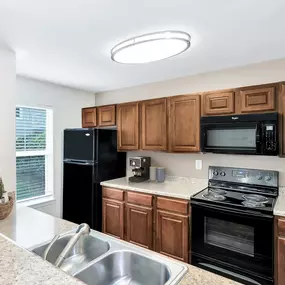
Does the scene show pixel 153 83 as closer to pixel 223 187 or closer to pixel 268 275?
pixel 223 187

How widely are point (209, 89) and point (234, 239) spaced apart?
174cm

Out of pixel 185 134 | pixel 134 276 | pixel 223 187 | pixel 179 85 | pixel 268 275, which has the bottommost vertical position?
pixel 268 275

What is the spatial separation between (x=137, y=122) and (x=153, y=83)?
2.26 feet

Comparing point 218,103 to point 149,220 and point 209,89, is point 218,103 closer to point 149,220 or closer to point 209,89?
point 209,89

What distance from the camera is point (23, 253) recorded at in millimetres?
897

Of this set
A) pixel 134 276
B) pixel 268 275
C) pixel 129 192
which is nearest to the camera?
pixel 134 276

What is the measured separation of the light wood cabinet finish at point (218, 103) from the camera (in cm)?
240

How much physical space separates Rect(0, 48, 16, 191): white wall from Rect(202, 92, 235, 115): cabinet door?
1.96 metres

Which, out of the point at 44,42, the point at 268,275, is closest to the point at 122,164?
the point at 44,42

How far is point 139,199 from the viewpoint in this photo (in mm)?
Result: 2680

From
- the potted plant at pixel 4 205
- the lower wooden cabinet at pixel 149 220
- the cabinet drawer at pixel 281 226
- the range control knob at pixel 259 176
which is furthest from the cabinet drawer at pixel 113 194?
the cabinet drawer at pixel 281 226

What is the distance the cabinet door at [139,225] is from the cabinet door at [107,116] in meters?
1.25

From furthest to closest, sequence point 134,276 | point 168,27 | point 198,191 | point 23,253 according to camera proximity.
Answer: point 198,191, point 168,27, point 134,276, point 23,253

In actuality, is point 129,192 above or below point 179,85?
below
